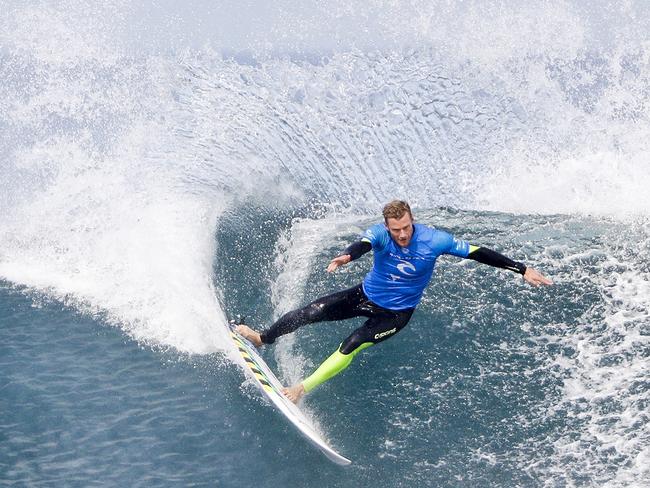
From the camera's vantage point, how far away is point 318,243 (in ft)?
37.1

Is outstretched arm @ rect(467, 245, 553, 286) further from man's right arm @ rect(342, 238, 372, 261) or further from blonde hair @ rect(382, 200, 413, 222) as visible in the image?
man's right arm @ rect(342, 238, 372, 261)

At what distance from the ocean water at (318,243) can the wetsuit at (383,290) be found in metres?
0.61

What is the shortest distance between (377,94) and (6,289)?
23.4 ft

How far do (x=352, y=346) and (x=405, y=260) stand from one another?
945 millimetres

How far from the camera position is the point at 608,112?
13539 millimetres

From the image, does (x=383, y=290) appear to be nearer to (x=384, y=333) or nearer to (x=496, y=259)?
(x=384, y=333)

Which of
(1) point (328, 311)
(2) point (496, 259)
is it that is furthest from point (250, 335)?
(2) point (496, 259)

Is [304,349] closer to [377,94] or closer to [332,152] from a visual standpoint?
[332,152]

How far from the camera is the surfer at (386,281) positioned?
23.3ft

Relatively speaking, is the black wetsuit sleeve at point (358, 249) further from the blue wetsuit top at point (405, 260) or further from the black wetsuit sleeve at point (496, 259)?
the black wetsuit sleeve at point (496, 259)

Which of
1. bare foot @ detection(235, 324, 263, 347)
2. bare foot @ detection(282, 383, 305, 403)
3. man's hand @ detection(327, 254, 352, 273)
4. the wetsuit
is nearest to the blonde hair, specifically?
the wetsuit

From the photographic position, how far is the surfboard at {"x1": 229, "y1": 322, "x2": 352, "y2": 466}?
268 inches

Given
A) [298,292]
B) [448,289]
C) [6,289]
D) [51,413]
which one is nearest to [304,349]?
[298,292]

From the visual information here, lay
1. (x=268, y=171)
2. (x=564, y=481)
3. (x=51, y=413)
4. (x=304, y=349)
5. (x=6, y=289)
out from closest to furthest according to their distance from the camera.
Answer: (x=564, y=481) < (x=51, y=413) < (x=304, y=349) < (x=6, y=289) < (x=268, y=171)
